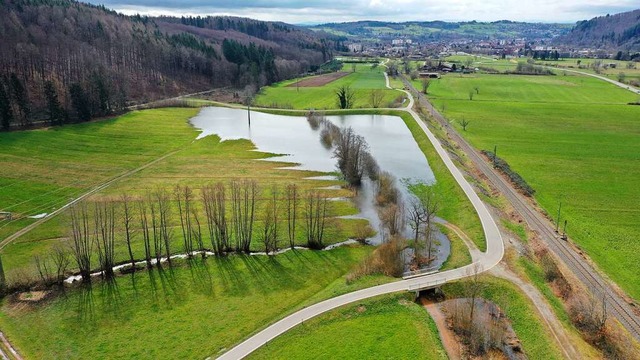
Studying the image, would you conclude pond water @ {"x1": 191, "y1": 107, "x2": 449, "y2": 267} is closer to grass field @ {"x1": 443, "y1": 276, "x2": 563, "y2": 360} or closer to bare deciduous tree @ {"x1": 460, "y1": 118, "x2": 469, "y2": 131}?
grass field @ {"x1": 443, "y1": 276, "x2": 563, "y2": 360}

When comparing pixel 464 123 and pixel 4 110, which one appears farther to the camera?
pixel 464 123

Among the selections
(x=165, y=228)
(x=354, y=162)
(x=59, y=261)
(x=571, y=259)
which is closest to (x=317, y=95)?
(x=354, y=162)

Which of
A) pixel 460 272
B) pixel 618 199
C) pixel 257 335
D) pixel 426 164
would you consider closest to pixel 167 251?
pixel 257 335

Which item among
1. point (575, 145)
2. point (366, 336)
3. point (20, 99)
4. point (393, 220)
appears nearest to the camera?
point (366, 336)

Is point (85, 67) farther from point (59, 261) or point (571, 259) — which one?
point (571, 259)

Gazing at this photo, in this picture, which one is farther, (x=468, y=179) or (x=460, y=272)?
(x=468, y=179)

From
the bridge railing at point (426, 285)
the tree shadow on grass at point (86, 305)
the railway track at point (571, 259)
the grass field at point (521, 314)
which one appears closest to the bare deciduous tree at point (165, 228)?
the tree shadow on grass at point (86, 305)

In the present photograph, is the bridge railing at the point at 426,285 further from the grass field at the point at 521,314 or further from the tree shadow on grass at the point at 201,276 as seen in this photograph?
the tree shadow on grass at the point at 201,276

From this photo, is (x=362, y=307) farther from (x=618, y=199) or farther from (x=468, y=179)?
(x=618, y=199)
